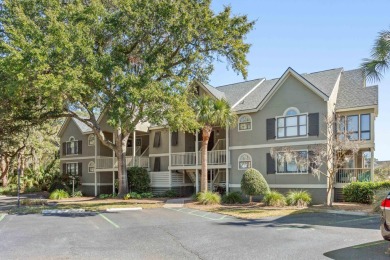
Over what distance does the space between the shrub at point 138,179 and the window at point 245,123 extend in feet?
28.6

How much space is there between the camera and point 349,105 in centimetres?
2214

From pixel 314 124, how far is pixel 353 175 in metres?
3.96

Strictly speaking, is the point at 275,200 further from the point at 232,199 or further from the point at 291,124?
the point at 291,124

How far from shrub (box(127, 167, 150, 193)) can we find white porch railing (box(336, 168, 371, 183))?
14204 mm

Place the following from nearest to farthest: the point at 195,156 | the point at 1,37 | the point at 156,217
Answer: the point at 156,217 → the point at 1,37 → the point at 195,156

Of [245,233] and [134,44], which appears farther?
[134,44]

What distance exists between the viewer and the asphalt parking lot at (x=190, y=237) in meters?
9.34

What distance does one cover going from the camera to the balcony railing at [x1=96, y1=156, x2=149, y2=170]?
30203 mm

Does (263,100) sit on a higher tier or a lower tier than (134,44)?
lower

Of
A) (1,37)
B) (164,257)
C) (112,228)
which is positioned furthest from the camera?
(1,37)

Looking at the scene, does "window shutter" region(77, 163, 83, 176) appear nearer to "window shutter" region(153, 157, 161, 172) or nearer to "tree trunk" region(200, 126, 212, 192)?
"window shutter" region(153, 157, 161, 172)

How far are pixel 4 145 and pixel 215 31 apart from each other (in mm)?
27862

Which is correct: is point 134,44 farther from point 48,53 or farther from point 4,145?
point 4,145

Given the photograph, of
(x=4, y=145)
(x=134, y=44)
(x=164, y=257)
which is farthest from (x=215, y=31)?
(x=4, y=145)
